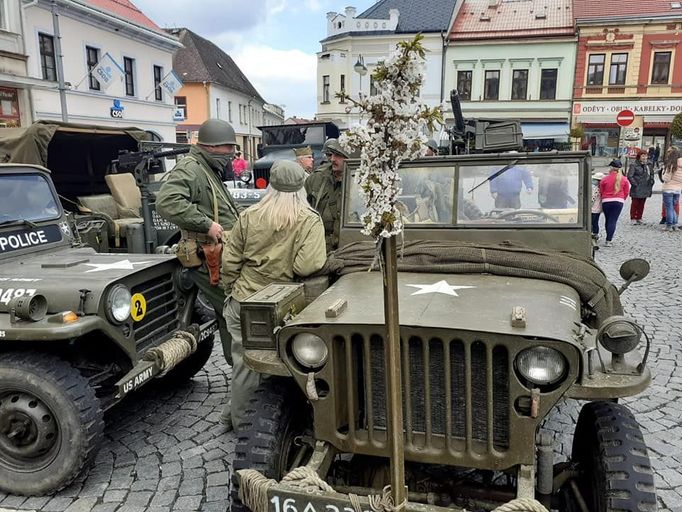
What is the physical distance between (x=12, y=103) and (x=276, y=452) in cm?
1718

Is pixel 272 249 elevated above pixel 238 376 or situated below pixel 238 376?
above

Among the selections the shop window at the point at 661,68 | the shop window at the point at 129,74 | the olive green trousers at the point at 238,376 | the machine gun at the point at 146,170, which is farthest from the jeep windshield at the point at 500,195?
the shop window at the point at 661,68

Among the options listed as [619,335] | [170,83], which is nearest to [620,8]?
[170,83]

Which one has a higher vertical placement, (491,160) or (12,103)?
(12,103)

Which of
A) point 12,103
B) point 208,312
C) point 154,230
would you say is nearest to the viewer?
point 208,312

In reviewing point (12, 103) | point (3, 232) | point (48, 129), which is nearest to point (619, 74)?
point (12, 103)

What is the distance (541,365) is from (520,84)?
31.6 metres

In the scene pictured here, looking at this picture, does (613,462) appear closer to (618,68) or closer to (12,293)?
(12,293)

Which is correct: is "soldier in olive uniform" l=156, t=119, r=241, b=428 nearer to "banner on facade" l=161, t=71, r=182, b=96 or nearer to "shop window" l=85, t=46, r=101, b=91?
"banner on facade" l=161, t=71, r=182, b=96

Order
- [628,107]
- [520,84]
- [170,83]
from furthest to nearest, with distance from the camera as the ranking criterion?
[520,84] < [628,107] < [170,83]

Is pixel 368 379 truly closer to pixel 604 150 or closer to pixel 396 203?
pixel 396 203

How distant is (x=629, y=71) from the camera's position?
29.0 metres

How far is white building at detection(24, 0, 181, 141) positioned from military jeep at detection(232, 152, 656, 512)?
12943 millimetres

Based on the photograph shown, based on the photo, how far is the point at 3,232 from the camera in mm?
3754
